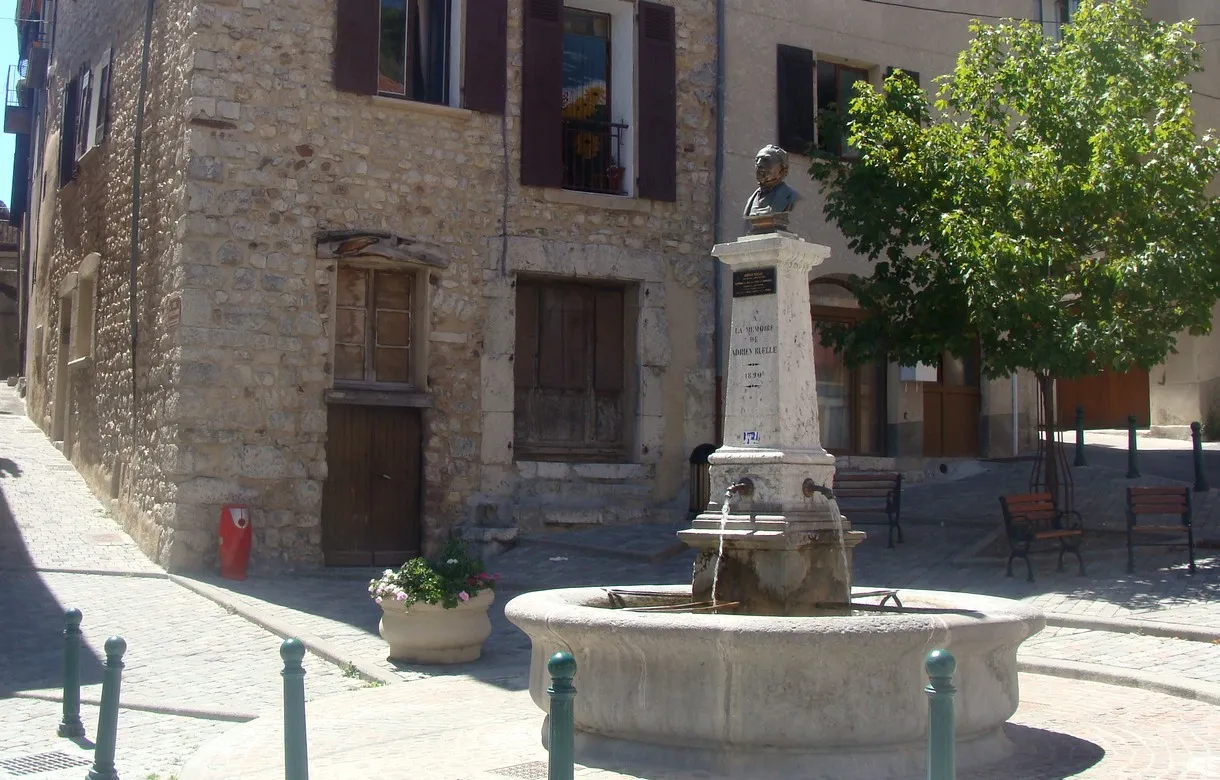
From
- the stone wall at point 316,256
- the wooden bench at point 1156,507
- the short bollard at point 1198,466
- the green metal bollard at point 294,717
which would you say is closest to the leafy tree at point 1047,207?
the wooden bench at point 1156,507

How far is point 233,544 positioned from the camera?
12.2m

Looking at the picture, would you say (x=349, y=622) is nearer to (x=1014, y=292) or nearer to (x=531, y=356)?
(x=531, y=356)

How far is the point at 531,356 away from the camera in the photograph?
48.4 feet

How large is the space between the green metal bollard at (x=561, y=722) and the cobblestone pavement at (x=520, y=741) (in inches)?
53.5

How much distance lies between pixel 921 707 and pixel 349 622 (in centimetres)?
603

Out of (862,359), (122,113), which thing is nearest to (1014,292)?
(862,359)

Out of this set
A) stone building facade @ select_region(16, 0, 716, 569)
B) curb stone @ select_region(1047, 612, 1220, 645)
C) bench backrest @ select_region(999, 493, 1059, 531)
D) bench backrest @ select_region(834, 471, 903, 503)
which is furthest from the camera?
Result: bench backrest @ select_region(834, 471, 903, 503)

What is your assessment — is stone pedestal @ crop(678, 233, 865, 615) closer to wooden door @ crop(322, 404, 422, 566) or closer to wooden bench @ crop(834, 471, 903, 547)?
wooden bench @ crop(834, 471, 903, 547)

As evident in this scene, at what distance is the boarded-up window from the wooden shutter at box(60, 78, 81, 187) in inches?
258

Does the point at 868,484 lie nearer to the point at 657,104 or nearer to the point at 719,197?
the point at 719,197

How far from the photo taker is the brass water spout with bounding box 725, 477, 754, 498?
6.73 meters

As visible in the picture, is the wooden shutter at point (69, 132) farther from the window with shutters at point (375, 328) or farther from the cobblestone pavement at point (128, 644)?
the window with shutters at point (375, 328)

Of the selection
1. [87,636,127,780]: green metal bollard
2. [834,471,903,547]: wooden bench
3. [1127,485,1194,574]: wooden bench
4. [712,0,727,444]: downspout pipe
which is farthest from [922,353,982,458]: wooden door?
[87,636,127,780]: green metal bollard

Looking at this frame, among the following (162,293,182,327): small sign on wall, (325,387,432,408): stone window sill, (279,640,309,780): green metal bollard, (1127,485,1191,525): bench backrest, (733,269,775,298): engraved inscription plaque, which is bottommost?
(279,640,309,780): green metal bollard
